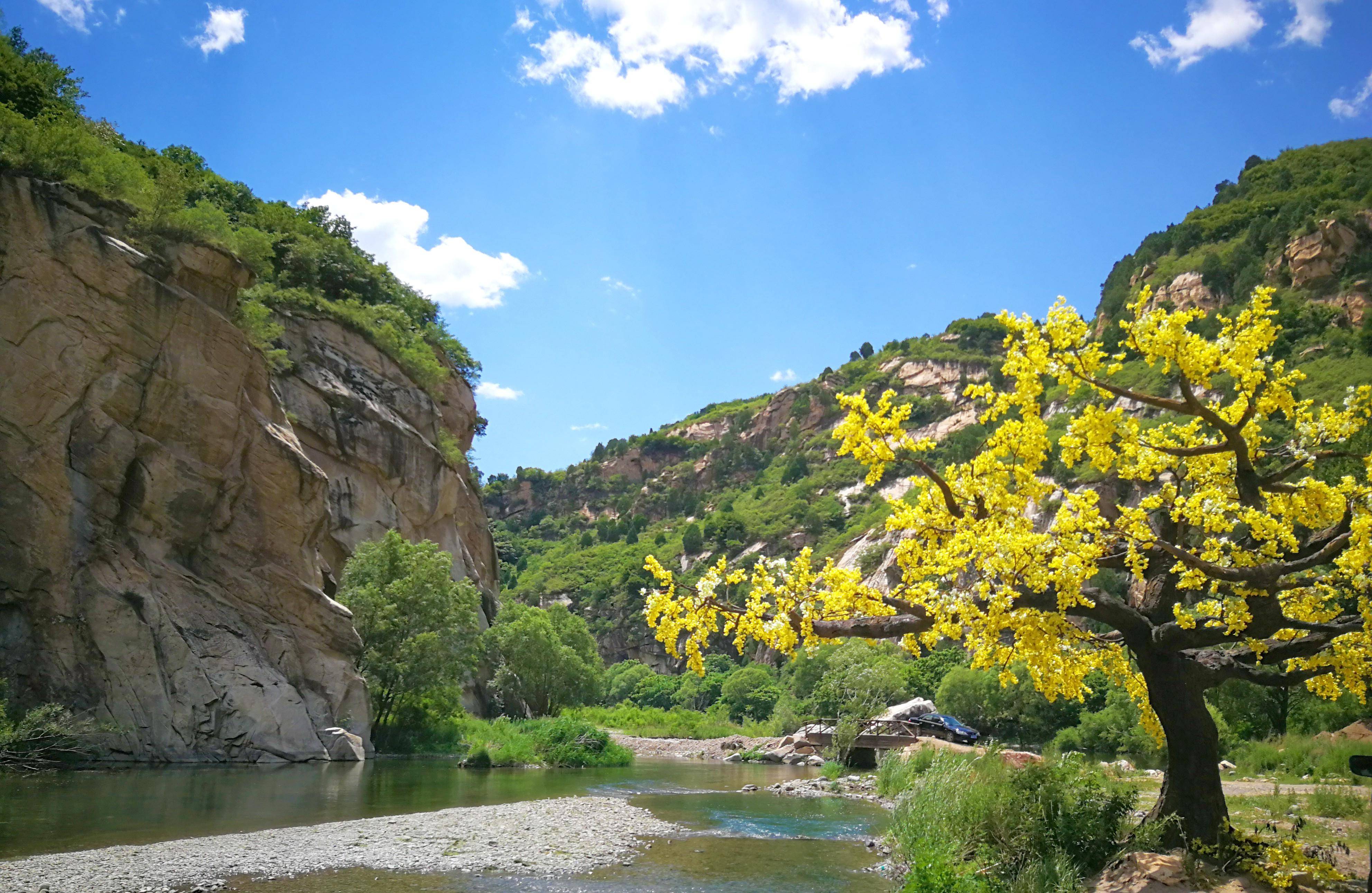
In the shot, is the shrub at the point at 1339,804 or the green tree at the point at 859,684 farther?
the green tree at the point at 859,684

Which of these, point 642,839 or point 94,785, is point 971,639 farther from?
point 94,785

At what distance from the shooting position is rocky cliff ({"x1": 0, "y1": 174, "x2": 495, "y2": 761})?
1032 inches

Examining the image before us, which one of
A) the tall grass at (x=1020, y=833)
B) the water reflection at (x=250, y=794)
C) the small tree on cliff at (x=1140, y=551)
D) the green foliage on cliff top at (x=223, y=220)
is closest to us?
the small tree on cliff at (x=1140, y=551)

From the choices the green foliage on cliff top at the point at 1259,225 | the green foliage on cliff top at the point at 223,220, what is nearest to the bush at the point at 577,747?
the green foliage on cliff top at the point at 223,220

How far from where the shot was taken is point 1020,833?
10.8 metres

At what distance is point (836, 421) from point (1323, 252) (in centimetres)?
8382

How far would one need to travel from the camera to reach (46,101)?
3312 cm

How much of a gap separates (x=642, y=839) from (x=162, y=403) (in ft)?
76.4

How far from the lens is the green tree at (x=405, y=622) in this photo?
1481 inches

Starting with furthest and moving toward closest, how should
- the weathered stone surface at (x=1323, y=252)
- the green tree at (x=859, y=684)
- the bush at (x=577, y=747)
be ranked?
the weathered stone surface at (x=1323, y=252)
the green tree at (x=859, y=684)
the bush at (x=577, y=747)

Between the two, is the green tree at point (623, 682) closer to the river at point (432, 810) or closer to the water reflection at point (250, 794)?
the water reflection at point (250, 794)

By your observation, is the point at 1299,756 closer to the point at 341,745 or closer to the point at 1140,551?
the point at 1140,551

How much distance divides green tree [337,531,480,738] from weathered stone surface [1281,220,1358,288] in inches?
3140

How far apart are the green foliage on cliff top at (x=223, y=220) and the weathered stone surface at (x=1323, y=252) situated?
73.9 m
